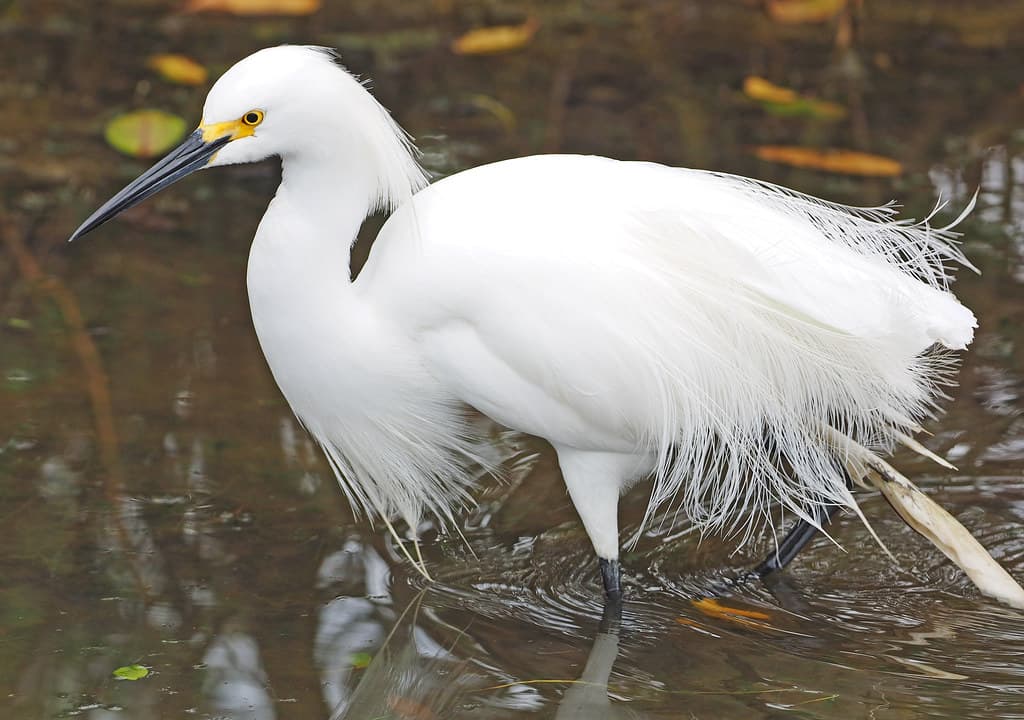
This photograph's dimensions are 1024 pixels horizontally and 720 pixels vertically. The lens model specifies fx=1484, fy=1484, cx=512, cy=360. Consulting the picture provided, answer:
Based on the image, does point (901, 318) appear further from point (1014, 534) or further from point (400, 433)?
point (400, 433)

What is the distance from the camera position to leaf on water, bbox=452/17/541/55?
633 cm

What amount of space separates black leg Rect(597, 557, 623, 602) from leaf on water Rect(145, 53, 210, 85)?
11.1 ft

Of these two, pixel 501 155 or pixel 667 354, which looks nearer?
pixel 667 354

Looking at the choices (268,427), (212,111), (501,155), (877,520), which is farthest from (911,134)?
(212,111)

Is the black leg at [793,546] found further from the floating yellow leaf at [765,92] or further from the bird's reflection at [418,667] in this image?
the floating yellow leaf at [765,92]

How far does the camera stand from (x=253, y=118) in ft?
9.45

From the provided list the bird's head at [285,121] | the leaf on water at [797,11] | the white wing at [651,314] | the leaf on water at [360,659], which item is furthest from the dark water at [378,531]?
the bird's head at [285,121]

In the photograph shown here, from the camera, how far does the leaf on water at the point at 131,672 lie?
116 inches

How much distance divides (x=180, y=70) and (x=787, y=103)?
7.70ft

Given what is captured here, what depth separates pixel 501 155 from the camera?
5.49 meters

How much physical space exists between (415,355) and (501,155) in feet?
8.39

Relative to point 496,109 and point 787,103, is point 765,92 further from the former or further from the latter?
point 496,109

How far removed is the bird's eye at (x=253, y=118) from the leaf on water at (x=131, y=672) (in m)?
1.10

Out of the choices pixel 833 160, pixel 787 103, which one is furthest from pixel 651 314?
pixel 787 103
